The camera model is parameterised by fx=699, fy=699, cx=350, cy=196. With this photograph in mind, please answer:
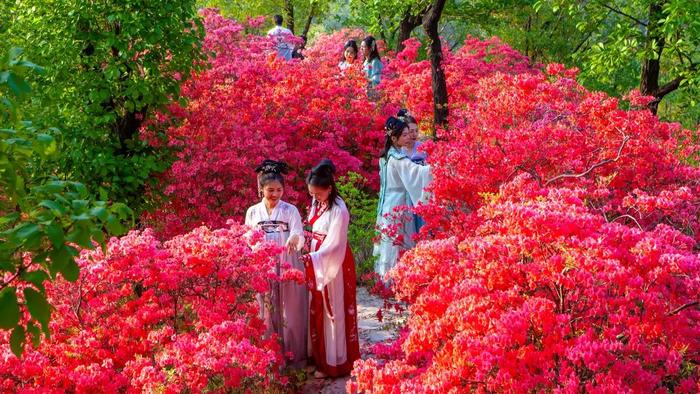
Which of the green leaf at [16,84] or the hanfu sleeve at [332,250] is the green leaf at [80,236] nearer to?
the green leaf at [16,84]

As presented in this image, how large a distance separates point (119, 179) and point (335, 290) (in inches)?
111

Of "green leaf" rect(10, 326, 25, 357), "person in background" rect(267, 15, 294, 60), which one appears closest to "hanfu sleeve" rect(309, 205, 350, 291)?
"green leaf" rect(10, 326, 25, 357)

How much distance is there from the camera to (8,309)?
75.5 inches

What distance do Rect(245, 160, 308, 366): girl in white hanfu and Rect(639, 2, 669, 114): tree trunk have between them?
6.42 metres

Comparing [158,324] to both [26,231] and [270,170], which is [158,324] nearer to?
[270,170]

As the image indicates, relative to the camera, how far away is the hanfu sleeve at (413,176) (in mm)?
6434

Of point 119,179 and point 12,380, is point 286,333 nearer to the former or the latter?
point 12,380

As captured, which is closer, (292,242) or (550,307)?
(550,307)

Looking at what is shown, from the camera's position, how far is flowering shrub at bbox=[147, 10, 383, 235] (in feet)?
23.1

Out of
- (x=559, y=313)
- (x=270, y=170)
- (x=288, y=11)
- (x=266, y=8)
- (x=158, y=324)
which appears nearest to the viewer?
(x=559, y=313)

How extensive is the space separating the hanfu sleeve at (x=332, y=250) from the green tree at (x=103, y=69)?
2556 mm

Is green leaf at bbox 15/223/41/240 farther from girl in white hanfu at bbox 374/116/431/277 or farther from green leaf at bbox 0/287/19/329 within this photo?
girl in white hanfu at bbox 374/116/431/277

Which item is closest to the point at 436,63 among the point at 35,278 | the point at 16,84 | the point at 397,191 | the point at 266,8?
the point at 397,191

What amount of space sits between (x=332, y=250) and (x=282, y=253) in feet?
1.38
